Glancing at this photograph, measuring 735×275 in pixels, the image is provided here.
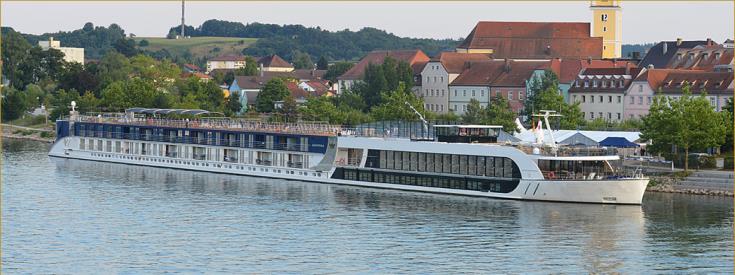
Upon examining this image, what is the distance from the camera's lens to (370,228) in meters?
53.8

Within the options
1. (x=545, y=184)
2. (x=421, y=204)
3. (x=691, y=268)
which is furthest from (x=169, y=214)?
(x=691, y=268)

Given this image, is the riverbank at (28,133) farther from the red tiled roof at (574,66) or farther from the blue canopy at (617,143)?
the blue canopy at (617,143)

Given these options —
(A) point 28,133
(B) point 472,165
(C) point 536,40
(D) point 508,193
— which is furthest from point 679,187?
(A) point 28,133

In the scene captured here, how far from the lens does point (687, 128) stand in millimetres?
70188

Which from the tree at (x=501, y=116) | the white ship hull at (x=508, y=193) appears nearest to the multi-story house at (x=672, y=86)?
the tree at (x=501, y=116)

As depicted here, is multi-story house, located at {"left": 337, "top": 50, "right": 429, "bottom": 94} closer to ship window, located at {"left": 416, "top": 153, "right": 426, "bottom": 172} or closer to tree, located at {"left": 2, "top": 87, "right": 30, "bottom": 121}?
tree, located at {"left": 2, "top": 87, "right": 30, "bottom": 121}

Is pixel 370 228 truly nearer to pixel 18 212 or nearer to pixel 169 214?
pixel 169 214

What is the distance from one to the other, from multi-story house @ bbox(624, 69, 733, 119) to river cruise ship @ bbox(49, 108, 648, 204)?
76.0 feet

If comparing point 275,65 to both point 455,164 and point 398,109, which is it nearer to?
point 398,109

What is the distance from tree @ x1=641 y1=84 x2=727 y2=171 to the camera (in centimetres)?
7012

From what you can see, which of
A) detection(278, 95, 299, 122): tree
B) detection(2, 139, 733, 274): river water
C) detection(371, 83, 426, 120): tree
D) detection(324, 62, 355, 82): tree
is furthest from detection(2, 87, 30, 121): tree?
detection(2, 139, 733, 274): river water

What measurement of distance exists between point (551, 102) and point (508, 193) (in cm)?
2963

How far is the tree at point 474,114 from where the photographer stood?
96125 mm

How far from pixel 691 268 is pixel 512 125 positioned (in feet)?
140
